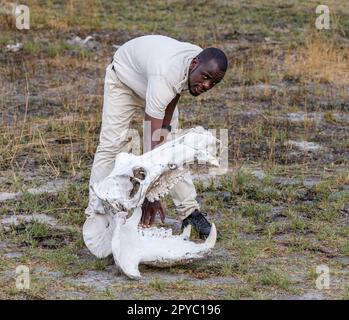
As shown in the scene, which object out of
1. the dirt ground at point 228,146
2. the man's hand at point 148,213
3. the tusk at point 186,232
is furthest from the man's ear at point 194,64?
the dirt ground at point 228,146

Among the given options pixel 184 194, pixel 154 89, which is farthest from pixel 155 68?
pixel 184 194

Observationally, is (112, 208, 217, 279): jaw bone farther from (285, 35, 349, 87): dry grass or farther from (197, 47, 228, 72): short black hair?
(285, 35, 349, 87): dry grass

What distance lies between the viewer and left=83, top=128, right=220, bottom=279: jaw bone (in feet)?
19.5

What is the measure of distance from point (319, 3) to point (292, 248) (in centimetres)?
965

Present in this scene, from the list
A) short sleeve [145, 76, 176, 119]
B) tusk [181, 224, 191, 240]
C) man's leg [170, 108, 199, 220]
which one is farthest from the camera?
man's leg [170, 108, 199, 220]

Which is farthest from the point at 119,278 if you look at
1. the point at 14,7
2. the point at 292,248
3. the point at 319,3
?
the point at 319,3

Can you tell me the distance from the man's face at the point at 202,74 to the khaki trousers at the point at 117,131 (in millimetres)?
595

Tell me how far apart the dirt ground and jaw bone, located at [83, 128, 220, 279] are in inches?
5.5

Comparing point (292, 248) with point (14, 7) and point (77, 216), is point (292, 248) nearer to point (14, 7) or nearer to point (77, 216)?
point (77, 216)

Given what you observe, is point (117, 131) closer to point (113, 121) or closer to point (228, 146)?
point (113, 121)

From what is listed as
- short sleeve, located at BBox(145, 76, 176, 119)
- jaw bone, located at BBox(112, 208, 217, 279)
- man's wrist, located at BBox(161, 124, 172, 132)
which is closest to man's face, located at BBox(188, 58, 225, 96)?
short sleeve, located at BBox(145, 76, 176, 119)

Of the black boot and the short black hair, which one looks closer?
the short black hair

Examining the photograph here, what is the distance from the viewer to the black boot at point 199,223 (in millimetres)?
6691

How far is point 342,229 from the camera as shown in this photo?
702cm
